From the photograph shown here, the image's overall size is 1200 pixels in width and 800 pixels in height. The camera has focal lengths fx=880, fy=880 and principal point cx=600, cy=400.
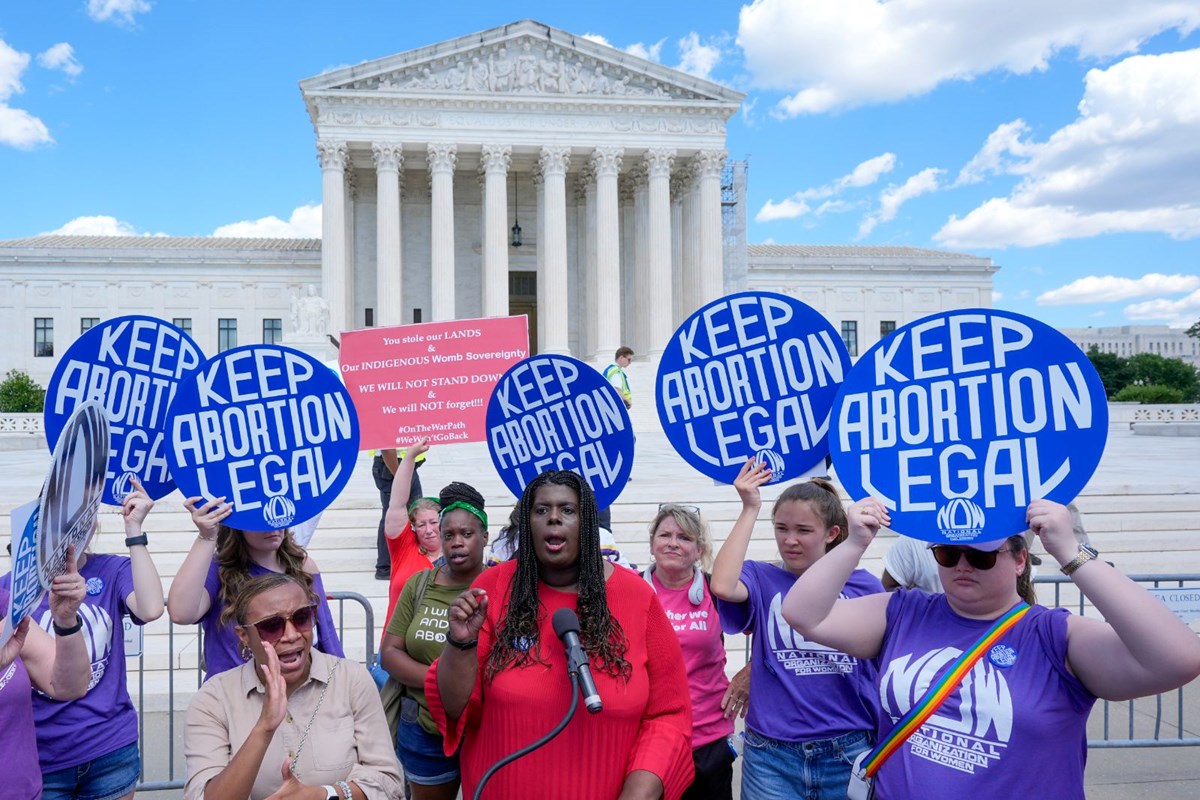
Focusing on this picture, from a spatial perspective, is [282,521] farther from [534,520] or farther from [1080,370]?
[1080,370]

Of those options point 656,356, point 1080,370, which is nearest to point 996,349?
point 1080,370

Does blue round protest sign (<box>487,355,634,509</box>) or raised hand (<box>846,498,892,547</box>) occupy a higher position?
blue round protest sign (<box>487,355,634,509</box>)

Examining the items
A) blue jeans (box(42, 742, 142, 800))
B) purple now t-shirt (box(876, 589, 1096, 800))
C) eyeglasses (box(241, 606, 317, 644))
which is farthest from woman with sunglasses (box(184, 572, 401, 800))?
purple now t-shirt (box(876, 589, 1096, 800))

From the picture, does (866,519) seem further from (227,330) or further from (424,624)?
(227,330)

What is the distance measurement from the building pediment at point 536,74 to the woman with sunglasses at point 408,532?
37008 millimetres

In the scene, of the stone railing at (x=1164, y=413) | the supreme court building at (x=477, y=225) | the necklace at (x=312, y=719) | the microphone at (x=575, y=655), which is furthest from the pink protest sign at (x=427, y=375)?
the stone railing at (x=1164, y=413)

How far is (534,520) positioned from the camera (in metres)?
2.79

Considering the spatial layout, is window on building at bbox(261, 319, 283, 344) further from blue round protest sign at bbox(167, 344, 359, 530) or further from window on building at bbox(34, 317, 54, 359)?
blue round protest sign at bbox(167, 344, 359, 530)

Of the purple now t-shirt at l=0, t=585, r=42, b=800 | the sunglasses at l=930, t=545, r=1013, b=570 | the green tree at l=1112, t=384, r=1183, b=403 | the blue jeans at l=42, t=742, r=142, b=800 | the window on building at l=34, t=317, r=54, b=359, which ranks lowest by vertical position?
the blue jeans at l=42, t=742, r=142, b=800

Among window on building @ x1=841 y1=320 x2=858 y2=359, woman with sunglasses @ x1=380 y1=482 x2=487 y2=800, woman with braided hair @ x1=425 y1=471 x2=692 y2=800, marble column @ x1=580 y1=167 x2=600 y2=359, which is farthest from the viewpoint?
window on building @ x1=841 y1=320 x2=858 y2=359

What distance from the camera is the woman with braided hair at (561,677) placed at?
2621 mm

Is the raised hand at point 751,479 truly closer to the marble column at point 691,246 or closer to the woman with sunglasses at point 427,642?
the woman with sunglasses at point 427,642

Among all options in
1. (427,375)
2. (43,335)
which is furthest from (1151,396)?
(43,335)

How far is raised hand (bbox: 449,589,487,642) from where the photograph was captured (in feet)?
8.38
